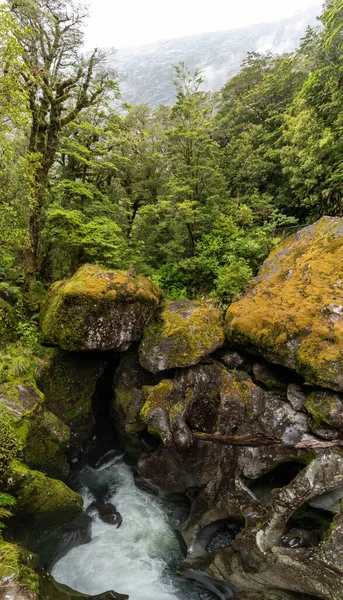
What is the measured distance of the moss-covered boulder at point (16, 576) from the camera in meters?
5.24

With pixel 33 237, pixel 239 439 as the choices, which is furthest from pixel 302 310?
pixel 33 237

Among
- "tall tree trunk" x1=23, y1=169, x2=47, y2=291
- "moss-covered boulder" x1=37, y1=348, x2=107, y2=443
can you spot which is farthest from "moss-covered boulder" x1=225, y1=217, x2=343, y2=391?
"tall tree trunk" x1=23, y1=169, x2=47, y2=291

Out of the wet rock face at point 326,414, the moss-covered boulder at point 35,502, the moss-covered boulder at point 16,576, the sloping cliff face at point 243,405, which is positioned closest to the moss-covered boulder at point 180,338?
the sloping cliff face at point 243,405

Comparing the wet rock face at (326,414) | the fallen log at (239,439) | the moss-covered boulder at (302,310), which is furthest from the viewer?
the fallen log at (239,439)

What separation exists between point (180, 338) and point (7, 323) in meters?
6.01

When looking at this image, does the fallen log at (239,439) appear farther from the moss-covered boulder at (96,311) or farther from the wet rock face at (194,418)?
the moss-covered boulder at (96,311)

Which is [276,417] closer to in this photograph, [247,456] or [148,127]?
[247,456]

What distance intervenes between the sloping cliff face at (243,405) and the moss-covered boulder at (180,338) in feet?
0.13

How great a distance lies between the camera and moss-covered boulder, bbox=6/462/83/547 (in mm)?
7496

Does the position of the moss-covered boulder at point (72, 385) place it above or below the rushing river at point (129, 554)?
above

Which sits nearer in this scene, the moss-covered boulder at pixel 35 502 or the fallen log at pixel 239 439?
the moss-covered boulder at pixel 35 502

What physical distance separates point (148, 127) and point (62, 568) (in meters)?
21.2

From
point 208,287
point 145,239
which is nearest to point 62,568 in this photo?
point 208,287

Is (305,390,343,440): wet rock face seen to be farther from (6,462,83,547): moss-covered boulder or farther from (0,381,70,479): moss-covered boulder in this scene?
(0,381,70,479): moss-covered boulder
